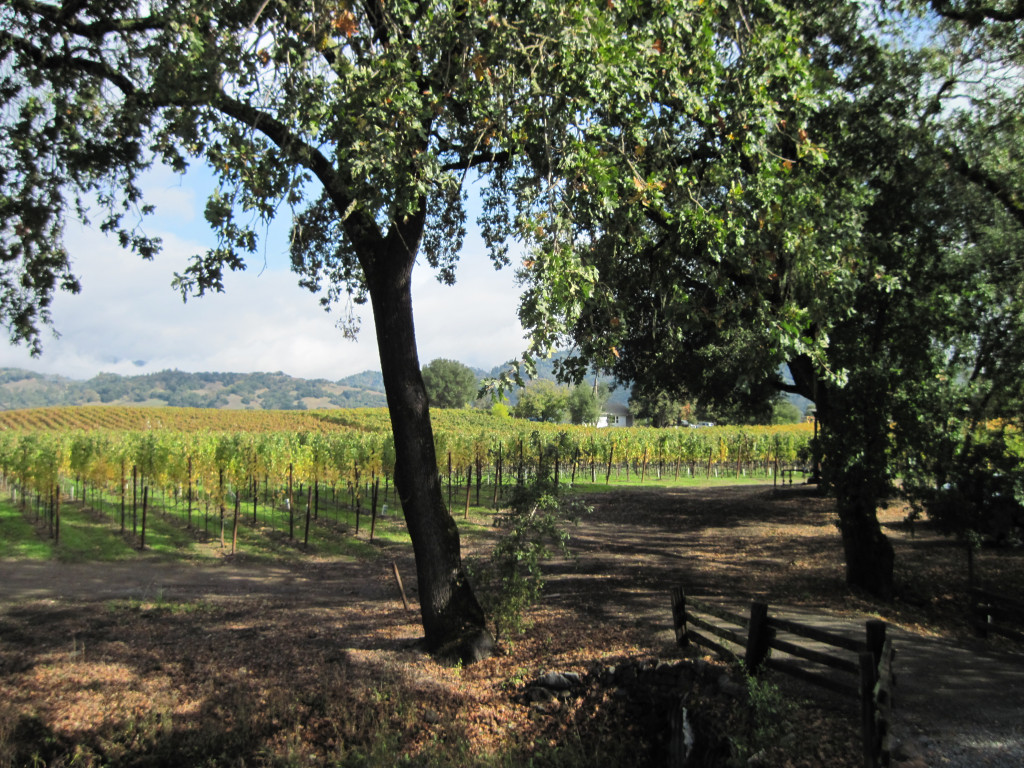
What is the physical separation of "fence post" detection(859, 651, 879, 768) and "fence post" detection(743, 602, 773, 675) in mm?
1495

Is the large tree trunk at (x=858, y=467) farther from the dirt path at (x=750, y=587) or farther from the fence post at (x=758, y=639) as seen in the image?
the fence post at (x=758, y=639)

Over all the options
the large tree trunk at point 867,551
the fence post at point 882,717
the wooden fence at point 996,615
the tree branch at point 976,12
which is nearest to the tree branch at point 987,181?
the tree branch at point 976,12

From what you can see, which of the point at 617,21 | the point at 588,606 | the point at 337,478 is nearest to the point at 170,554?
the point at 337,478

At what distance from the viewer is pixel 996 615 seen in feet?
30.9

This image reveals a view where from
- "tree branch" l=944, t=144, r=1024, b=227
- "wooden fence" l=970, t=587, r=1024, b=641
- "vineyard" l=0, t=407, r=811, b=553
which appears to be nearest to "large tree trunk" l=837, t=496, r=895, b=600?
"vineyard" l=0, t=407, r=811, b=553

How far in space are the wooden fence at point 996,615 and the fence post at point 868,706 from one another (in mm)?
5500

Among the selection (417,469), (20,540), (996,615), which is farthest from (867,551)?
(20,540)

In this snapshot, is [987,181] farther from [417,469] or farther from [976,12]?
[417,469]

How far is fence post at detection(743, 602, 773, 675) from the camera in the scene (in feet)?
22.5

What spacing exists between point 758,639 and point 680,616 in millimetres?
1546

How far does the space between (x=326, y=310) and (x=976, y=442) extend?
10.6 metres

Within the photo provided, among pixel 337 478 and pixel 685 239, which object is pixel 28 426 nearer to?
pixel 337 478

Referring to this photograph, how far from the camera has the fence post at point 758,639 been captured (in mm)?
6844

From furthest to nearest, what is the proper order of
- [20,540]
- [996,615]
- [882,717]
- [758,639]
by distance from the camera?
[20,540]
[996,615]
[758,639]
[882,717]
